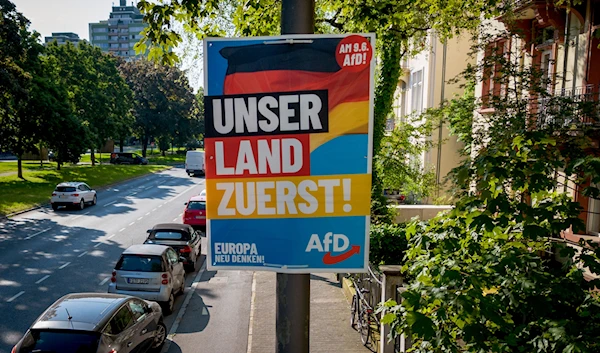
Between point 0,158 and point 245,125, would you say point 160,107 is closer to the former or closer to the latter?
point 0,158

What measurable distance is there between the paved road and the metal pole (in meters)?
8.35

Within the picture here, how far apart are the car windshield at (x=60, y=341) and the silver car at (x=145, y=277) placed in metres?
4.84

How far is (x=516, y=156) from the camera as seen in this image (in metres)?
4.95

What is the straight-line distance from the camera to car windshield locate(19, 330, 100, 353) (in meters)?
8.53

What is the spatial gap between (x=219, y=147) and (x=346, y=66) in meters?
1.01

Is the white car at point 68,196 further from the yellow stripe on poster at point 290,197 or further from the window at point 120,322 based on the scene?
the yellow stripe on poster at point 290,197

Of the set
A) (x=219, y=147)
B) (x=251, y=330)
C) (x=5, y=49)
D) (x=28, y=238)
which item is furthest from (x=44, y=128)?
(x=219, y=147)

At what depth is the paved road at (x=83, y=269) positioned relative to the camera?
12867 millimetres

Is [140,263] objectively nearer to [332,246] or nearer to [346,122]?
[332,246]

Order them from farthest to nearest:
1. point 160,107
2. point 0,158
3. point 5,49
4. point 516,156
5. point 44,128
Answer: point 160,107
point 0,158
point 44,128
point 5,49
point 516,156

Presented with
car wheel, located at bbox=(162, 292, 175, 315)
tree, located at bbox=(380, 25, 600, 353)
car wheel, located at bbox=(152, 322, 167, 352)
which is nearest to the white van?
car wheel, located at bbox=(162, 292, 175, 315)

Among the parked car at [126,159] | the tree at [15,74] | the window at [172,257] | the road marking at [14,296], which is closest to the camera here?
the road marking at [14,296]

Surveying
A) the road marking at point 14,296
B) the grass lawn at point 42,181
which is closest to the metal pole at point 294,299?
the road marking at point 14,296

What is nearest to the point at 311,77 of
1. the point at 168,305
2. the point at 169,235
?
the point at 168,305
